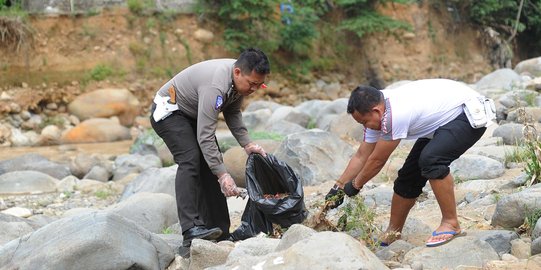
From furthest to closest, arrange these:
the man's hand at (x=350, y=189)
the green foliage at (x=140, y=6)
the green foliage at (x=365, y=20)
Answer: the green foliage at (x=365, y=20), the green foliage at (x=140, y=6), the man's hand at (x=350, y=189)

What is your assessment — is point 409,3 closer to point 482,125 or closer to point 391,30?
point 391,30

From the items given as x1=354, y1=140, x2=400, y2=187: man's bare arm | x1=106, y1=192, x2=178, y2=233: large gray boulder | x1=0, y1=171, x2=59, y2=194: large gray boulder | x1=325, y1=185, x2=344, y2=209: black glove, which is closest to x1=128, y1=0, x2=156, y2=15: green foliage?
x1=0, y1=171, x2=59, y2=194: large gray boulder

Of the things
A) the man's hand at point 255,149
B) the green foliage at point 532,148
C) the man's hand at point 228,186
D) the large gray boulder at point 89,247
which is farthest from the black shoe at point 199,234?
the green foliage at point 532,148

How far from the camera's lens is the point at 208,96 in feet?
16.6

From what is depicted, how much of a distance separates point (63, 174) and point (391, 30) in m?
12.1

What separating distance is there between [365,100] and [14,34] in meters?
14.7

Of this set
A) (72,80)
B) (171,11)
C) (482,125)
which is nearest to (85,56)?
(72,80)

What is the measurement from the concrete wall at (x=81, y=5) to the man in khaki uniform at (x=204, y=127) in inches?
548

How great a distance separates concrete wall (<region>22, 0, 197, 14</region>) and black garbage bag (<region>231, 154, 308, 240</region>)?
1413cm

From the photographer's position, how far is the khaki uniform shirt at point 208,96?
505 centimetres

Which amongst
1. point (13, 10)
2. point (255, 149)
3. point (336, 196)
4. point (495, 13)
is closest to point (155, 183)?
point (255, 149)

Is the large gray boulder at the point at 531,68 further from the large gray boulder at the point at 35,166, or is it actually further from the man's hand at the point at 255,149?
the man's hand at the point at 255,149

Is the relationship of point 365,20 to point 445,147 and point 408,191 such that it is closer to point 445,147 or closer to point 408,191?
point 408,191

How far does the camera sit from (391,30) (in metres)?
21.8
